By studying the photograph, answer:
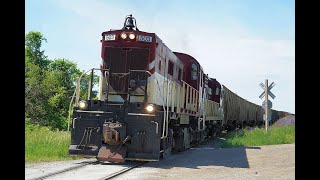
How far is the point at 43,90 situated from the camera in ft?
169

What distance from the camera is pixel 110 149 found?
1067 cm

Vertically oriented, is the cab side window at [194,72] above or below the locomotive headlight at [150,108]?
above

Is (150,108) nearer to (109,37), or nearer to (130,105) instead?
(130,105)

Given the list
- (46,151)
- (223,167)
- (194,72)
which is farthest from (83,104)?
(194,72)

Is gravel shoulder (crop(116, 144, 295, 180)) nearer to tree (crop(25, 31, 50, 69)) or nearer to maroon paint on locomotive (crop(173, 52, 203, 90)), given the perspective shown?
maroon paint on locomotive (crop(173, 52, 203, 90))

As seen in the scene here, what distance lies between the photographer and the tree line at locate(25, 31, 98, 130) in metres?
48.8

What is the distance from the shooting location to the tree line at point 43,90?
4878cm

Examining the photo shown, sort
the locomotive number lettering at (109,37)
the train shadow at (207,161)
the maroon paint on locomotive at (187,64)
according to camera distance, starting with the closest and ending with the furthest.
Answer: the train shadow at (207,161), the locomotive number lettering at (109,37), the maroon paint on locomotive at (187,64)

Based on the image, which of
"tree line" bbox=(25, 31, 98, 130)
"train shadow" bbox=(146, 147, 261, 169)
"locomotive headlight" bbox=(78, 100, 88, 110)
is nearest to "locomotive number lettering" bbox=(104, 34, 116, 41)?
"locomotive headlight" bbox=(78, 100, 88, 110)

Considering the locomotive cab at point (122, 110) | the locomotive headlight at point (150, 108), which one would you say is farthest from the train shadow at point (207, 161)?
the locomotive headlight at point (150, 108)

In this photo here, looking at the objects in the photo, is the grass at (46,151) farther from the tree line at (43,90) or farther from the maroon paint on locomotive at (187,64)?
the tree line at (43,90)
